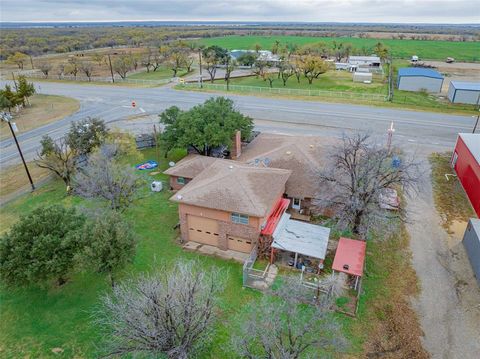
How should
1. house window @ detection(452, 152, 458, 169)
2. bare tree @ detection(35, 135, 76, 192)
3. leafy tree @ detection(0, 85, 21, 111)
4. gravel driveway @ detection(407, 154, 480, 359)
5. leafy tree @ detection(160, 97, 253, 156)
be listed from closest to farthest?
gravel driveway @ detection(407, 154, 480, 359) → bare tree @ detection(35, 135, 76, 192) → leafy tree @ detection(160, 97, 253, 156) → house window @ detection(452, 152, 458, 169) → leafy tree @ detection(0, 85, 21, 111)

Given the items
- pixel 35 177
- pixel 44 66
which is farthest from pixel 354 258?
pixel 44 66

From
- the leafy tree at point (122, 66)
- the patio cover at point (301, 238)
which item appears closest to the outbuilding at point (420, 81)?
the patio cover at point (301, 238)

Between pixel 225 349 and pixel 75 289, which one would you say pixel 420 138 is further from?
pixel 75 289

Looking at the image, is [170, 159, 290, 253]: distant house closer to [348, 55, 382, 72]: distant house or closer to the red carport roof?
the red carport roof

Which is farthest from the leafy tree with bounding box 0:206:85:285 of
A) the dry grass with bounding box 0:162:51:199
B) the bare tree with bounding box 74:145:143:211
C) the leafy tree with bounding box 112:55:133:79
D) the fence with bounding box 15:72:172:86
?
the leafy tree with bounding box 112:55:133:79

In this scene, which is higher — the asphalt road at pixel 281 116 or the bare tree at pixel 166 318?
the bare tree at pixel 166 318

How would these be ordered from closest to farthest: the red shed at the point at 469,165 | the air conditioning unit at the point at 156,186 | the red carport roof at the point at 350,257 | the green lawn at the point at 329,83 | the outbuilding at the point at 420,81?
1. the red carport roof at the point at 350,257
2. the red shed at the point at 469,165
3. the air conditioning unit at the point at 156,186
4. the outbuilding at the point at 420,81
5. the green lawn at the point at 329,83

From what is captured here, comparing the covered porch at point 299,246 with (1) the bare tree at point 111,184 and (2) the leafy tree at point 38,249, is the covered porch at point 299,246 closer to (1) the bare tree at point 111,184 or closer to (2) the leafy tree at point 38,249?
(1) the bare tree at point 111,184
